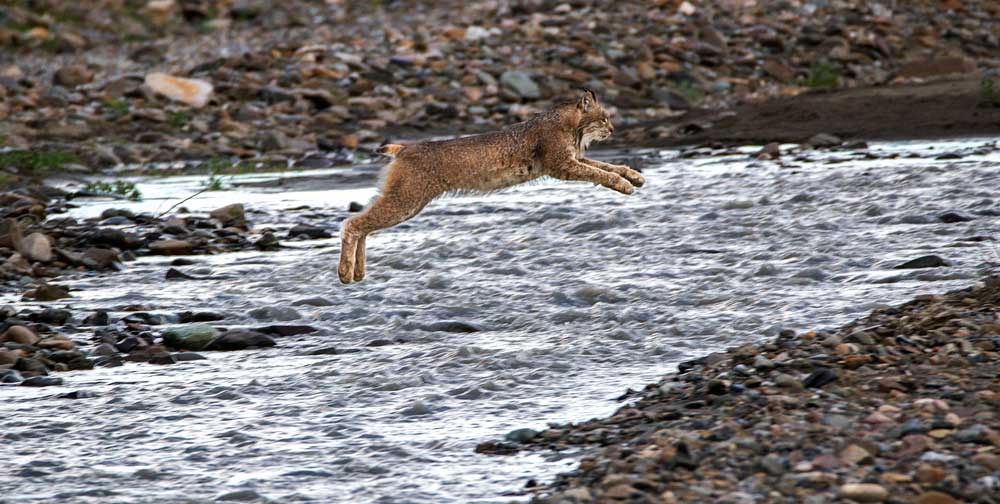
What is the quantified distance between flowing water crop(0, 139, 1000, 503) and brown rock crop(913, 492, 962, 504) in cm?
161

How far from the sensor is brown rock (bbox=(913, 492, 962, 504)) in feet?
18.6

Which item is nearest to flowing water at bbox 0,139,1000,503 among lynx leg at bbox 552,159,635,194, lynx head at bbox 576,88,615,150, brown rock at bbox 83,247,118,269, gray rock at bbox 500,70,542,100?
brown rock at bbox 83,247,118,269

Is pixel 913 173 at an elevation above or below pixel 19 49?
below

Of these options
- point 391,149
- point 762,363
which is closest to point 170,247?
point 391,149

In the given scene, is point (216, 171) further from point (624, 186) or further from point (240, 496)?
point (240, 496)

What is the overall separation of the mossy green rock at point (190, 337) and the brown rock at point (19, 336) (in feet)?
2.69

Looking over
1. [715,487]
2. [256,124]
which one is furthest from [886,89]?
[715,487]

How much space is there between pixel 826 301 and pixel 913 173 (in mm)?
5472

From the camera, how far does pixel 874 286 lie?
9875mm

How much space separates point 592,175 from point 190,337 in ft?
10.8

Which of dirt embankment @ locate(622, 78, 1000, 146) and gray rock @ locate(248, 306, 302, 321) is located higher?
dirt embankment @ locate(622, 78, 1000, 146)

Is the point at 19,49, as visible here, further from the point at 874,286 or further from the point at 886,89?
the point at 874,286

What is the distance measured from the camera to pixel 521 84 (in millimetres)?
21234

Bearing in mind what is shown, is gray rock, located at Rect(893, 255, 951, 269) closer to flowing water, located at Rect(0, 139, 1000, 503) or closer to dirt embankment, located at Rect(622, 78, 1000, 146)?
flowing water, located at Rect(0, 139, 1000, 503)
